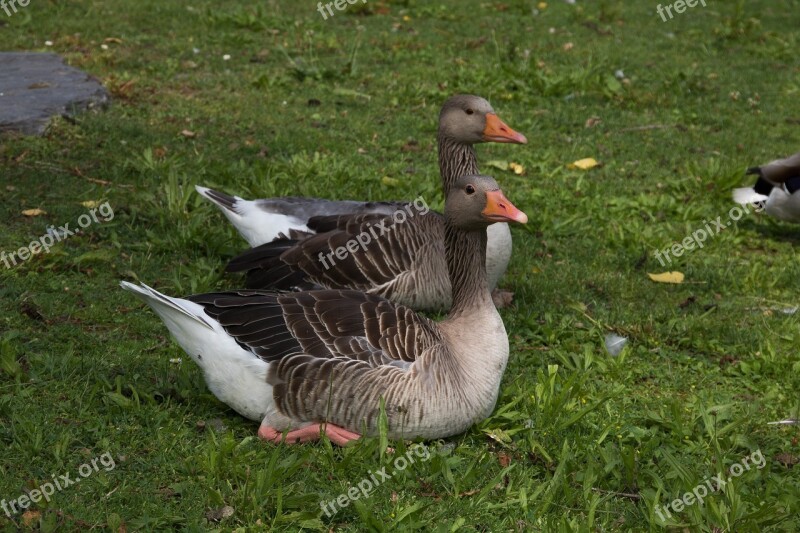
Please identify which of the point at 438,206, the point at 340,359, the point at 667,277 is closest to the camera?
the point at 340,359

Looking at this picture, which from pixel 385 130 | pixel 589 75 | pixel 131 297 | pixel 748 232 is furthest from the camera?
pixel 589 75

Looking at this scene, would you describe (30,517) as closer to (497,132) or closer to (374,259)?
(374,259)

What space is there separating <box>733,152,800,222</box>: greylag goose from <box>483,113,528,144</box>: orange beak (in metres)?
2.42

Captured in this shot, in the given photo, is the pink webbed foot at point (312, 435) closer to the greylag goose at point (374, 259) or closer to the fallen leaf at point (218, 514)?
the fallen leaf at point (218, 514)

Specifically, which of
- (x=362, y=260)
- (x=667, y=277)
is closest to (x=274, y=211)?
(x=362, y=260)

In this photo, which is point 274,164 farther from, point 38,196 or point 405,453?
Answer: point 405,453

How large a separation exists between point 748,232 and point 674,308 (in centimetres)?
173

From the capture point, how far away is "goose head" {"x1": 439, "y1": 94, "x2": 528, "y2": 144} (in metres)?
6.27

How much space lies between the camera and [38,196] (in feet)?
22.8

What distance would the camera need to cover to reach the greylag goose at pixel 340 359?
14.5 ft

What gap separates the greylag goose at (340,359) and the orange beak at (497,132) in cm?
158

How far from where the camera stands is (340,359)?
14.5 ft

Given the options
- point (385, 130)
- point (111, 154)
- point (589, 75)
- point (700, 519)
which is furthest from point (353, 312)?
point (589, 75)

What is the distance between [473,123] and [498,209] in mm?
1697
